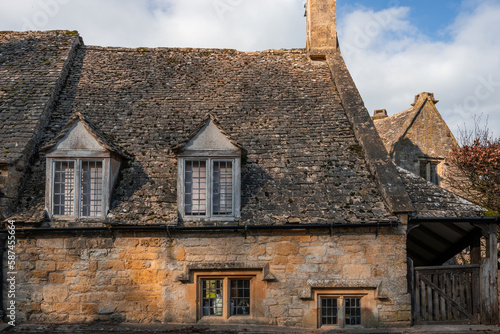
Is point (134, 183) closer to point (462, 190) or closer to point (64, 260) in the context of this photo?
point (64, 260)

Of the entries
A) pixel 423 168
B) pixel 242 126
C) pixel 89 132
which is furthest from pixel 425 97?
pixel 89 132

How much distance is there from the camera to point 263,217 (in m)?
9.20

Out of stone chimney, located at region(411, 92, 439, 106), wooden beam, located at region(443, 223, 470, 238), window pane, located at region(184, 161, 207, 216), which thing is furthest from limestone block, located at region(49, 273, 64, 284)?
stone chimney, located at region(411, 92, 439, 106)

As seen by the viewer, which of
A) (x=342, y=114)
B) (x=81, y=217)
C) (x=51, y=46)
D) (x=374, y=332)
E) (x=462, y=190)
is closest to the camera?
(x=374, y=332)

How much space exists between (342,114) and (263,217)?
4524 millimetres

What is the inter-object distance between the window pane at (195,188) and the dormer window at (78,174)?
5.91 feet

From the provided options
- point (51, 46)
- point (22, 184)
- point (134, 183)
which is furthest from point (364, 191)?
point (51, 46)

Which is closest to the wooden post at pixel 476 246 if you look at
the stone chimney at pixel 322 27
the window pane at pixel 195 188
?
the window pane at pixel 195 188

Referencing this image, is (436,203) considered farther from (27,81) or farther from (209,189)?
(27,81)

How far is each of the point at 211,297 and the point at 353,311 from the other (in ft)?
10.8

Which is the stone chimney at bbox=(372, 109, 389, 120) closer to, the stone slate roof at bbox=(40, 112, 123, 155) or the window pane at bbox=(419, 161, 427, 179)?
the window pane at bbox=(419, 161, 427, 179)

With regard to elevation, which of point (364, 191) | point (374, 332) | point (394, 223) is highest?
point (364, 191)

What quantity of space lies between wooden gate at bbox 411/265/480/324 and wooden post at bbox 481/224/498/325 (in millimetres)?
129

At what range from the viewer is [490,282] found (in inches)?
387
